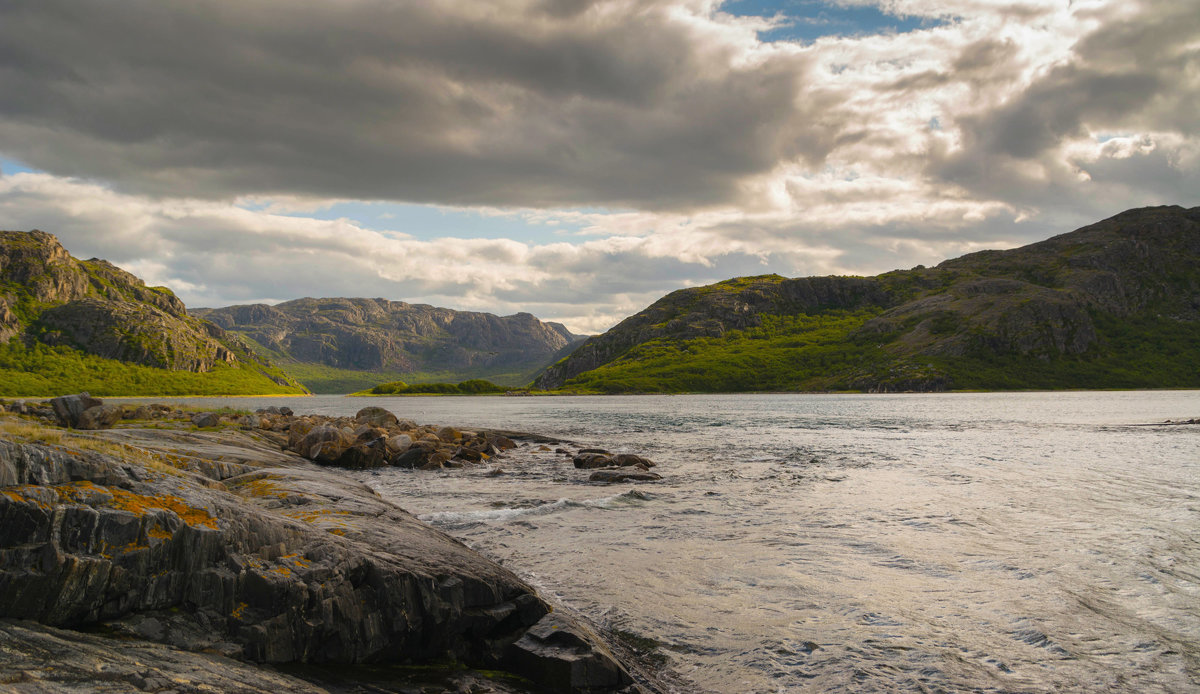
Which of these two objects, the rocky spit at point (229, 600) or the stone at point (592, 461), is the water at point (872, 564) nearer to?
the stone at point (592, 461)

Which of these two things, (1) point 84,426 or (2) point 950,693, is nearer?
(2) point 950,693

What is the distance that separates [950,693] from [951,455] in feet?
137

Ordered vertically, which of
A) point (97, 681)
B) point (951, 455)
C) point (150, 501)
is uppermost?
point (150, 501)

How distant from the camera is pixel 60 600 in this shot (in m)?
7.95

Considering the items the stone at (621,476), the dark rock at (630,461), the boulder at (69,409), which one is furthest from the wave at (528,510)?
the boulder at (69,409)

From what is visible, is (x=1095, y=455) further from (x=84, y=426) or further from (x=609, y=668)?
(x=84, y=426)

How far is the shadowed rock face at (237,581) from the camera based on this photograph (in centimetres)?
812

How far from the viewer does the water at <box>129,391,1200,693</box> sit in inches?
466

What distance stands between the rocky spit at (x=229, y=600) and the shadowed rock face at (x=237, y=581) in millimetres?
21

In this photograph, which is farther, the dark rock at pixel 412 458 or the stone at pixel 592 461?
the dark rock at pixel 412 458

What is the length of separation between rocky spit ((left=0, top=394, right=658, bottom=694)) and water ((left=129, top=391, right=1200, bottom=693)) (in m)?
3.39

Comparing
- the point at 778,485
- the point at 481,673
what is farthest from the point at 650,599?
the point at 778,485

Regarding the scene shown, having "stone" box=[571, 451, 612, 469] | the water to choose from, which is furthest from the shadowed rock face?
"stone" box=[571, 451, 612, 469]

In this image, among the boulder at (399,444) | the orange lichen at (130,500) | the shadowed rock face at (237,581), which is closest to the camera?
the shadowed rock face at (237,581)
